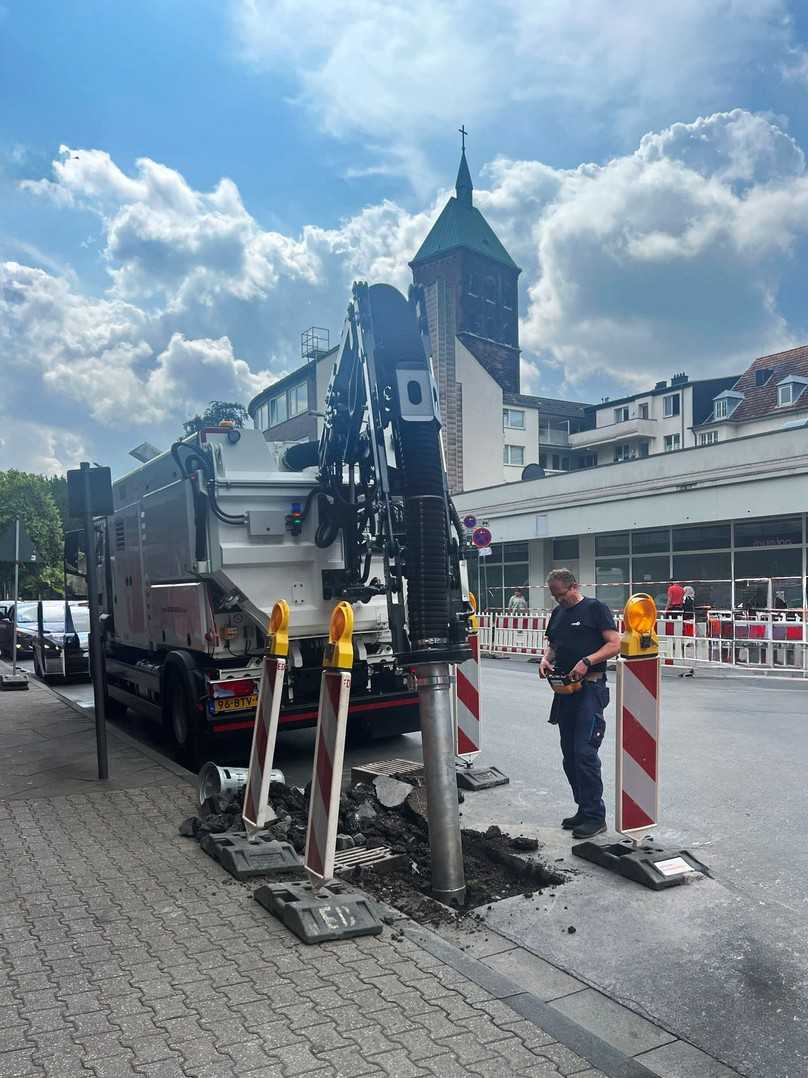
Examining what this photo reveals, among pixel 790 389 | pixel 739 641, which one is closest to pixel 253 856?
pixel 739 641

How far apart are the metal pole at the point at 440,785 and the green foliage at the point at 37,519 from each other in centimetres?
6472

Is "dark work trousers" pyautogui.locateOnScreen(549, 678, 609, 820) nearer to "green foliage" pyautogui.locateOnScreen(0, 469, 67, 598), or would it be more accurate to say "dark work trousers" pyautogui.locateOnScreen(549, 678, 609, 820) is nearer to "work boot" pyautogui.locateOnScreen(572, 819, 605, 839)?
"work boot" pyautogui.locateOnScreen(572, 819, 605, 839)

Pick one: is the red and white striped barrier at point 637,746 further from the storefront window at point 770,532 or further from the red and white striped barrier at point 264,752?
the storefront window at point 770,532

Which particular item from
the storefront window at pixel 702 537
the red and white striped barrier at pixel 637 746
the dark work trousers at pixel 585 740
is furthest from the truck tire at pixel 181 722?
the storefront window at pixel 702 537

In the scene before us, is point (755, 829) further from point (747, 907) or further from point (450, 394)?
point (450, 394)

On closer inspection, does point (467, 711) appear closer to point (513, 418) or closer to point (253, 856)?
point (253, 856)

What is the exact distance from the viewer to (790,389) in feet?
157

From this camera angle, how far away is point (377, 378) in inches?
229

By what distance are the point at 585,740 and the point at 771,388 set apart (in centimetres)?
4971

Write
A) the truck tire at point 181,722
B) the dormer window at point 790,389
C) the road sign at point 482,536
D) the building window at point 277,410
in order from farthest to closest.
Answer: the building window at point 277,410 → the dormer window at point 790,389 → the road sign at point 482,536 → the truck tire at point 181,722

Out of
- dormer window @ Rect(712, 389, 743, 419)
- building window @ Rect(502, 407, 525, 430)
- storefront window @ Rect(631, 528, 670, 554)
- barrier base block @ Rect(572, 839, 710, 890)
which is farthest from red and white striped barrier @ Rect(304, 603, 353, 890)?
dormer window @ Rect(712, 389, 743, 419)

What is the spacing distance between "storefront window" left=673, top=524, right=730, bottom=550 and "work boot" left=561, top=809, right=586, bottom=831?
793 inches

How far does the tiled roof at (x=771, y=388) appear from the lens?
4819cm

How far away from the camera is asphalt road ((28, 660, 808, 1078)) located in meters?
3.51
